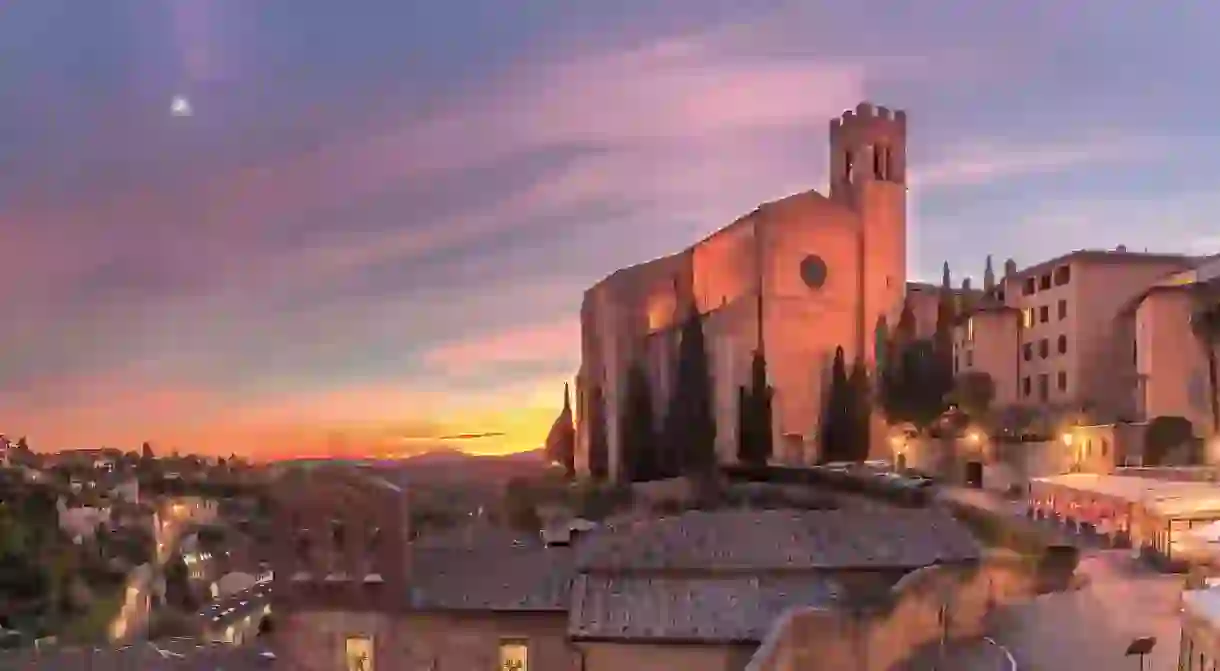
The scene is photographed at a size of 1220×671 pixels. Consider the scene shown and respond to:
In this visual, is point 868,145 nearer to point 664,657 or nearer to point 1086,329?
point 1086,329

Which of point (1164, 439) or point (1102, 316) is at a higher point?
point (1102, 316)

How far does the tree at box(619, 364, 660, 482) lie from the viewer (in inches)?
1725

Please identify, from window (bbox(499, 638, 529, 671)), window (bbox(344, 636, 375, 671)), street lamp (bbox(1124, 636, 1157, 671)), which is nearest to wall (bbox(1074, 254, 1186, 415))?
street lamp (bbox(1124, 636, 1157, 671))

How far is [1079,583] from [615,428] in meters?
31.1

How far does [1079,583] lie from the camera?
650 inches

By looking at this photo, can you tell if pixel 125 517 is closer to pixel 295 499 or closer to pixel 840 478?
pixel 840 478

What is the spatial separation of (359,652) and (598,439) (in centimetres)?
3471

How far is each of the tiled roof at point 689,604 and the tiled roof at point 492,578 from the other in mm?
761

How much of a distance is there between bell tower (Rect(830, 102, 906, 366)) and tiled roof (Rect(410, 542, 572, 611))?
3340 centimetres

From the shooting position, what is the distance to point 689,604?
14.3 meters

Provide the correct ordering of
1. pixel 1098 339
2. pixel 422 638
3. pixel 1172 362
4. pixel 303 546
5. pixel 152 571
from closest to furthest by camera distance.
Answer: pixel 422 638 → pixel 303 546 → pixel 1172 362 → pixel 1098 339 → pixel 152 571

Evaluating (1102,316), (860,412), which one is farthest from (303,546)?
(1102,316)

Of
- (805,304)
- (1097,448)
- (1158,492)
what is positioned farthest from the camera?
(805,304)

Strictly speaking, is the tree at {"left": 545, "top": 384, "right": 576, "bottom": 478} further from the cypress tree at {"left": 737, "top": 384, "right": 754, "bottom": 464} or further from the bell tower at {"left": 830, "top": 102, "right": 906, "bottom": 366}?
the bell tower at {"left": 830, "top": 102, "right": 906, "bottom": 366}
